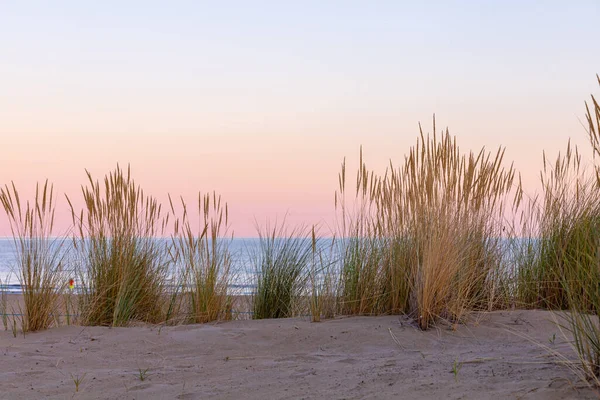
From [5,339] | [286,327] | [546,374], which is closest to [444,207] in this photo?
[286,327]

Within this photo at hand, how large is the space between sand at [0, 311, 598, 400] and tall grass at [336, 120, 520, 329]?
0.74 ft

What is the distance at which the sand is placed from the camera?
2.79 metres

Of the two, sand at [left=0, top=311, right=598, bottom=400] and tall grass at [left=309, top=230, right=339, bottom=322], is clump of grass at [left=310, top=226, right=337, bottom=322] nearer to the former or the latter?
tall grass at [left=309, top=230, right=339, bottom=322]

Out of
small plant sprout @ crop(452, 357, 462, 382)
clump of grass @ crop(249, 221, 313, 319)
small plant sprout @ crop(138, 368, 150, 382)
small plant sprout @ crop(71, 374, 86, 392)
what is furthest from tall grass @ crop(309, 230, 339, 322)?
small plant sprout @ crop(71, 374, 86, 392)

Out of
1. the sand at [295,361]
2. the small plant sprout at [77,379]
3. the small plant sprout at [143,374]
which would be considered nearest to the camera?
the sand at [295,361]

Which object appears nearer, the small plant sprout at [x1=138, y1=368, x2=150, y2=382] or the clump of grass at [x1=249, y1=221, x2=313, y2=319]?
the small plant sprout at [x1=138, y1=368, x2=150, y2=382]

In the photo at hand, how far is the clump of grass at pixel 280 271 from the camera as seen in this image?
5258mm

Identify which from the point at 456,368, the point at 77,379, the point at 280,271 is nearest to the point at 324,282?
Result: the point at 280,271

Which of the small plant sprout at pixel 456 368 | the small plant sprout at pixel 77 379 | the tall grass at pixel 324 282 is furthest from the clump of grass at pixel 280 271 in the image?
the small plant sprout at pixel 456 368

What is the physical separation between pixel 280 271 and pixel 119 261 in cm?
132

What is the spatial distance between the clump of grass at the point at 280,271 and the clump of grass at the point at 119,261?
33.1 inches

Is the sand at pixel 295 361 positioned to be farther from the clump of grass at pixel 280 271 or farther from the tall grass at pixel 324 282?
the clump of grass at pixel 280 271

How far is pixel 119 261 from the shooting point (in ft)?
16.8

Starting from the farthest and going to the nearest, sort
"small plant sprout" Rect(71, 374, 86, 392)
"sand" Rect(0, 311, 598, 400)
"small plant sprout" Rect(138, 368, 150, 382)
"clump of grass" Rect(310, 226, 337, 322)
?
"clump of grass" Rect(310, 226, 337, 322)
"small plant sprout" Rect(138, 368, 150, 382)
"small plant sprout" Rect(71, 374, 86, 392)
"sand" Rect(0, 311, 598, 400)
